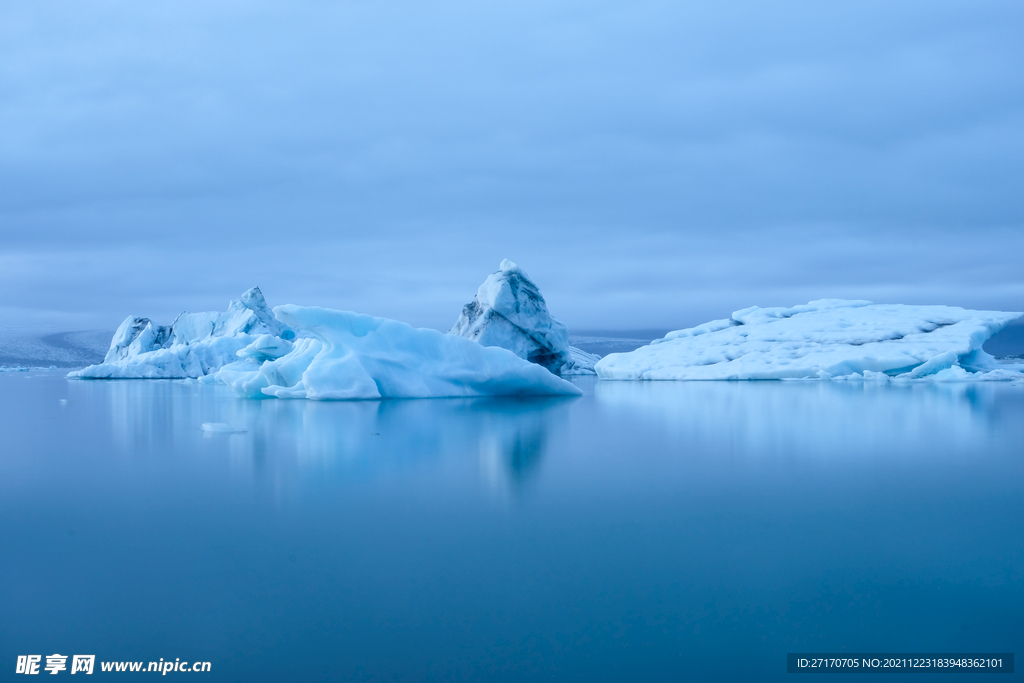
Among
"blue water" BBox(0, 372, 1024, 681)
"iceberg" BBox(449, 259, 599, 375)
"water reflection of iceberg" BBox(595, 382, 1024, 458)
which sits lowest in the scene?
"blue water" BBox(0, 372, 1024, 681)

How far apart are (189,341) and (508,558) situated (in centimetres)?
2678

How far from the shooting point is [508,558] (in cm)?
237

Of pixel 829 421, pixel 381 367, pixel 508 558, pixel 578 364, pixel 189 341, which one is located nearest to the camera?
pixel 508 558

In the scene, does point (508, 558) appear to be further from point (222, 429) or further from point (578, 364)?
point (578, 364)

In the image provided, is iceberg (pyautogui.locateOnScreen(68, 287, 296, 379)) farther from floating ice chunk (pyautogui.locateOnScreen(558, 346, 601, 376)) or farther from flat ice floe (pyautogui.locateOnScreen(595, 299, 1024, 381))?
flat ice floe (pyautogui.locateOnScreen(595, 299, 1024, 381))

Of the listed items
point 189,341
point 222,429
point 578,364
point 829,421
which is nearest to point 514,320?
point 578,364

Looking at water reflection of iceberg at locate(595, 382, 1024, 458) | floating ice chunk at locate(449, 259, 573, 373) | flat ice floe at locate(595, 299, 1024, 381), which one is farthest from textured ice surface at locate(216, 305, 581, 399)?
floating ice chunk at locate(449, 259, 573, 373)

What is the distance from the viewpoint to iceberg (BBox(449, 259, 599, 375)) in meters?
22.1

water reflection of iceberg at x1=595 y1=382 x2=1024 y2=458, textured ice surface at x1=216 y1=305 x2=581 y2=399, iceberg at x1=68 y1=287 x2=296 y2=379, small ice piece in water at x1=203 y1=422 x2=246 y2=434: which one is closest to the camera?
water reflection of iceberg at x1=595 y1=382 x2=1024 y2=458

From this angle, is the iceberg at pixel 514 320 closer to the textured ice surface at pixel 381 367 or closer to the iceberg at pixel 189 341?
the iceberg at pixel 189 341

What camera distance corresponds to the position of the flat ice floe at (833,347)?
16.5m

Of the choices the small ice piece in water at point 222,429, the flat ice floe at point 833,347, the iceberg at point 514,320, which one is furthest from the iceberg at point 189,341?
the small ice piece in water at point 222,429

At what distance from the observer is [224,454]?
489 centimetres

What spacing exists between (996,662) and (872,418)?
6.20 m
